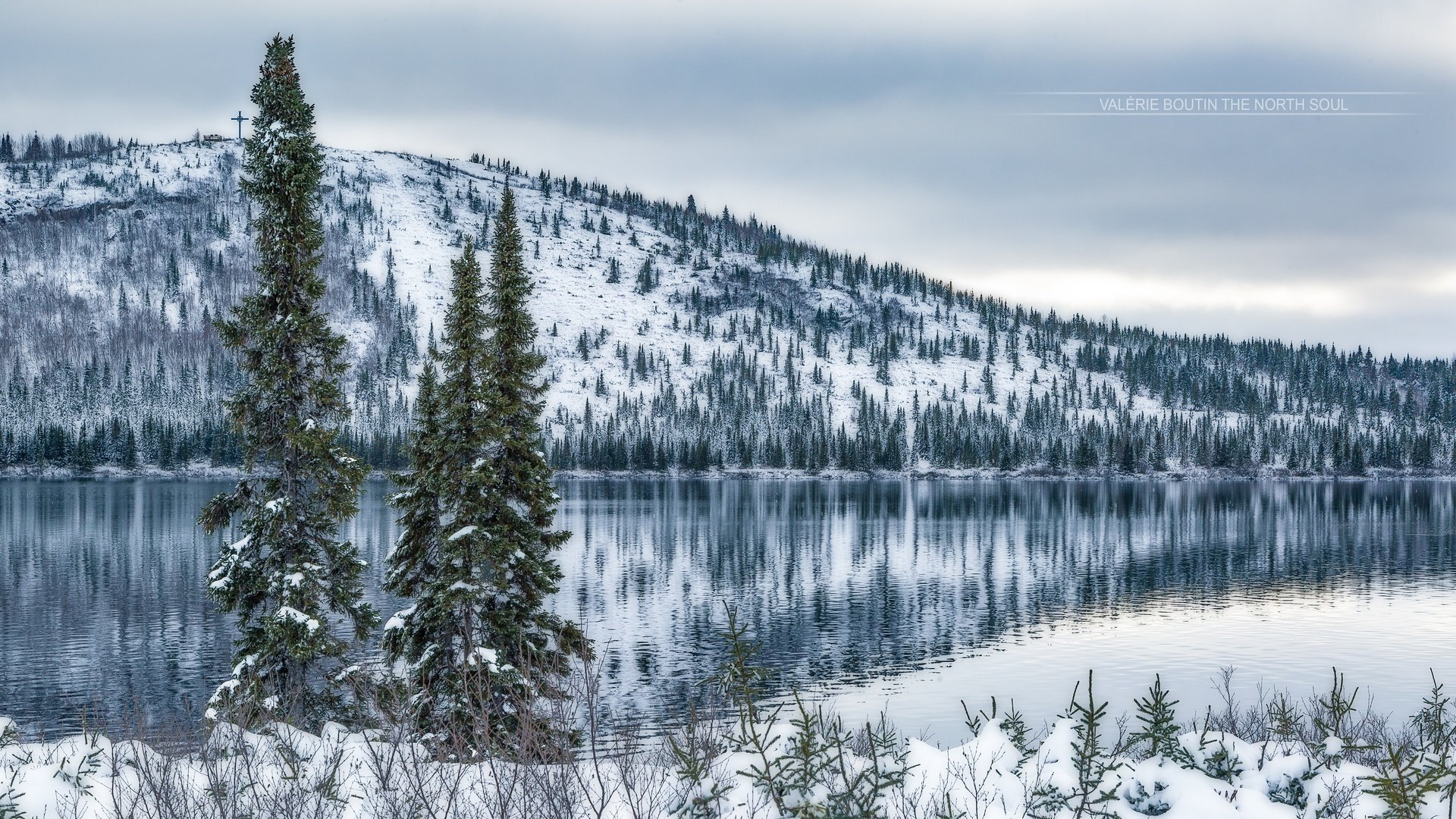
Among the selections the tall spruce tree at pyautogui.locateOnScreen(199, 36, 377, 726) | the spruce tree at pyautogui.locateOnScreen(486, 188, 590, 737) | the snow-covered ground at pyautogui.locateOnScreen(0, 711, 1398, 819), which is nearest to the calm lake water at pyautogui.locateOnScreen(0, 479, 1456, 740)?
the tall spruce tree at pyautogui.locateOnScreen(199, 36, 377, 726)

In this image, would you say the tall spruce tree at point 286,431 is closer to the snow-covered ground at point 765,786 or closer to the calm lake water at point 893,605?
the calm lake water at point 893,605

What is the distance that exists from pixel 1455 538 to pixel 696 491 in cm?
10728

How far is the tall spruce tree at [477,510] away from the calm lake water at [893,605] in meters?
7.66

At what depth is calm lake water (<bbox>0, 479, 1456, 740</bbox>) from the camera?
1711 inches

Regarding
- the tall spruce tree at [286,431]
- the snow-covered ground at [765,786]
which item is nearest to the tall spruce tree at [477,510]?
the tall spruce tree at [286,431]

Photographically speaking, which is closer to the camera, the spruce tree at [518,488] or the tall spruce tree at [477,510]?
the tall spruce tree at [477,510]

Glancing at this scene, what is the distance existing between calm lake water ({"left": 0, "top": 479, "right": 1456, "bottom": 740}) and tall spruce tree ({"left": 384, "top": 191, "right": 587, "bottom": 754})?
25.1 ft

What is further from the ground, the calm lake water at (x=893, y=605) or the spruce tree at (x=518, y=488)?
the spruce tree at (x=518, y=488)

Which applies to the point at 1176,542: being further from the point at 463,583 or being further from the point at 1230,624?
the point at 463,583

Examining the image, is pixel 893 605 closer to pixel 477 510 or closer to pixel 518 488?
pixel 518 488

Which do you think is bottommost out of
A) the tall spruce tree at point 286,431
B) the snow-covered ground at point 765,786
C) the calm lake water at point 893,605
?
the calm lake water at point 893,605

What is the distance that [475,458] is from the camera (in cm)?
2820

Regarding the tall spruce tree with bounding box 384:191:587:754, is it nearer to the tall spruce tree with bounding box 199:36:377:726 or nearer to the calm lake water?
the tall spruce tree with bounding box 199:36:377:726

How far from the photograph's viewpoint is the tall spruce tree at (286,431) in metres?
26.9
